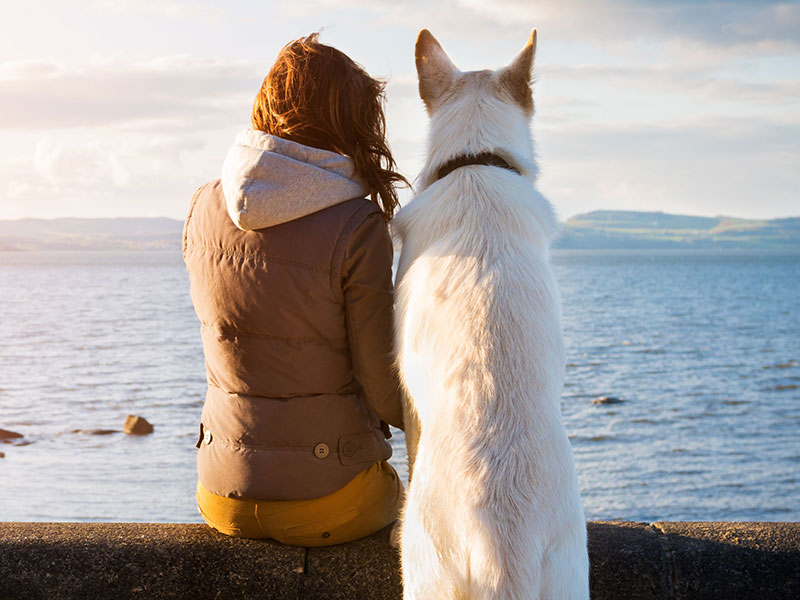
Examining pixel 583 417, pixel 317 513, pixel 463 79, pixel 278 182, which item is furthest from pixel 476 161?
pixel 583 417

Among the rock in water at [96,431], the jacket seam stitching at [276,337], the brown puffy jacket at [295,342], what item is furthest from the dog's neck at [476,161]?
the rock in water at [96,431]

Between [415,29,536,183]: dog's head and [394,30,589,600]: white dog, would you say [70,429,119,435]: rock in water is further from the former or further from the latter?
[394,30,589,600]: white dog

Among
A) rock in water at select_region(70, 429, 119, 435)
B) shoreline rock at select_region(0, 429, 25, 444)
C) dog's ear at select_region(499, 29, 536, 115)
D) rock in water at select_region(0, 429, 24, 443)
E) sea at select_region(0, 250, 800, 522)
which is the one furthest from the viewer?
rock in water at select_region(70, 429, 119, 435)

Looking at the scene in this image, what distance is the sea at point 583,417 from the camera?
473 inches

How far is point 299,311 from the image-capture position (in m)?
2.78

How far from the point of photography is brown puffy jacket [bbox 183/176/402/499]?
276 cm

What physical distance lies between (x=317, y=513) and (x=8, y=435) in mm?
14422

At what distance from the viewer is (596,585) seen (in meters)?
3.10

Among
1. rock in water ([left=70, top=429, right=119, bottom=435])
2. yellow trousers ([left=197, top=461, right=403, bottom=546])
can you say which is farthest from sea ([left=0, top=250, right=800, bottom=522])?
yellow trousers ([left=197, top=461, right=403, bottom=546])

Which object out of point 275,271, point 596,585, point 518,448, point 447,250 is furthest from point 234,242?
point 596,585

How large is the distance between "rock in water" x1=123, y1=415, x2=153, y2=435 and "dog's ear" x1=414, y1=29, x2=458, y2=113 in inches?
534

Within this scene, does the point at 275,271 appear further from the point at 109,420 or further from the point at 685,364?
the point at 685,364

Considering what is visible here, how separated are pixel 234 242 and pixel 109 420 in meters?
15.6

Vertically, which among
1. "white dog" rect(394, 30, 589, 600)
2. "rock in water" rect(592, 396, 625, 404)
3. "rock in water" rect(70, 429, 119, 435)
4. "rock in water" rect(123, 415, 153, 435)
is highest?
"white dog" rect(394, 30, 589, 600)
